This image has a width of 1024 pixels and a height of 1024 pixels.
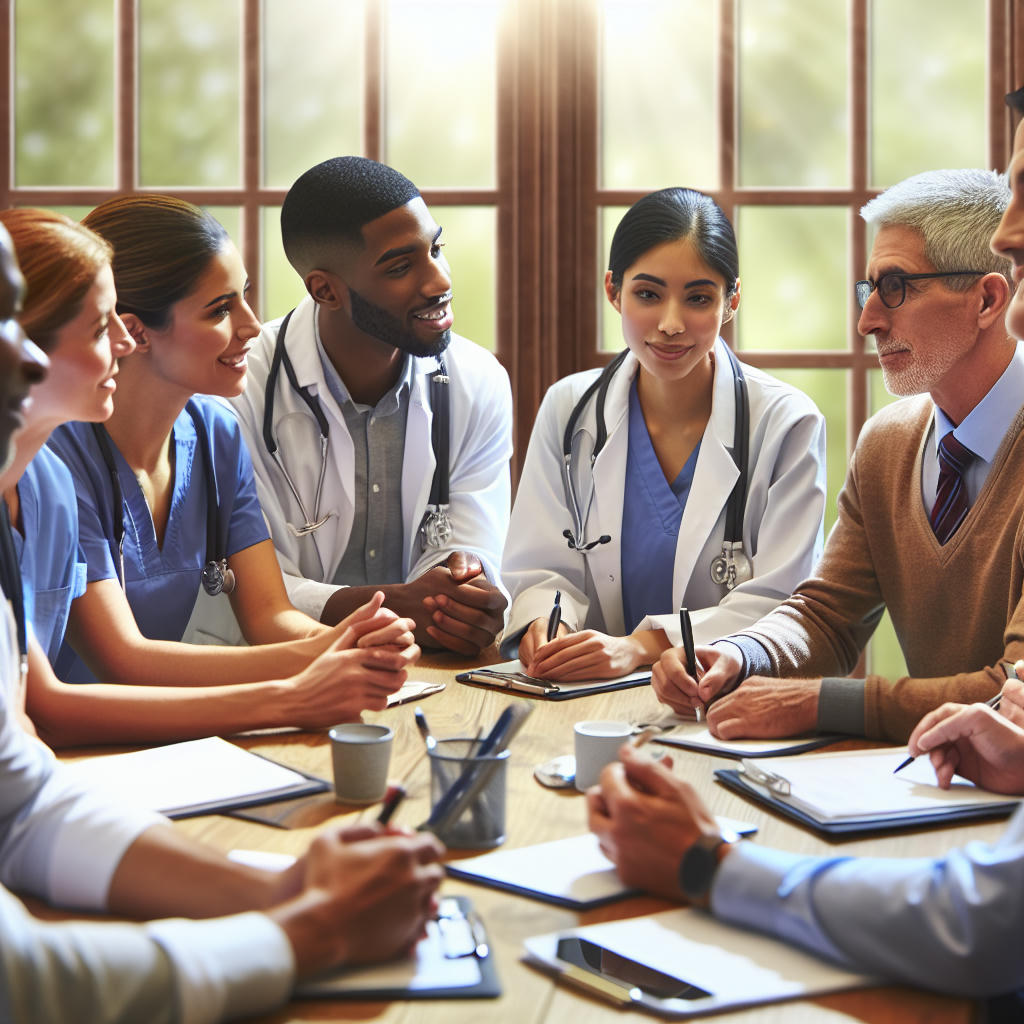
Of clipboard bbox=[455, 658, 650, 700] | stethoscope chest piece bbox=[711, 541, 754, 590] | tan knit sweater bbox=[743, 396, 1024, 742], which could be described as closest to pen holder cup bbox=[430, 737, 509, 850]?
clipboard bbox=[455, 658, 650, 700]

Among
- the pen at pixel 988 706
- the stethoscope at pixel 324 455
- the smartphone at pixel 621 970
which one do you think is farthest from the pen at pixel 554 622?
the smartphone at pixel 621 970

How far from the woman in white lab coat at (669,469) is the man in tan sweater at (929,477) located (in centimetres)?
19

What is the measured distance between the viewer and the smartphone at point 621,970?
43.3 inches

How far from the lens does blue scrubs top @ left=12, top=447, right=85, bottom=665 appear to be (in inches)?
67.2

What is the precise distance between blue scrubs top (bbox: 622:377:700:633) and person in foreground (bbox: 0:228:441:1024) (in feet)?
5.04

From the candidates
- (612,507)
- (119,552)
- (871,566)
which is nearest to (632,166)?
(612,507)

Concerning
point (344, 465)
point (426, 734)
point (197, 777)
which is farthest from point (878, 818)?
point (344, 465)

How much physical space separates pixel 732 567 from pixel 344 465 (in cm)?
93

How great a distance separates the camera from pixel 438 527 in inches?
110

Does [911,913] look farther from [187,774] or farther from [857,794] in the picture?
[187,774]

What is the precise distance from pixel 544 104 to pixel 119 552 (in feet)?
6.76

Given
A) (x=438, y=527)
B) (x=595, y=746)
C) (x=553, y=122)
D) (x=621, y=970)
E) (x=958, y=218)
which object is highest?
(x=553, y=122)

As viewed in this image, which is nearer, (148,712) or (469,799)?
(469,799)

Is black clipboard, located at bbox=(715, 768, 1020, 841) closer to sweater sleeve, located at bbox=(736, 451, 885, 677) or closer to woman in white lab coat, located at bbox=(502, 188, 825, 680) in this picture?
sweater sleeve, located at bbox=(736, 451, 885, 677)
